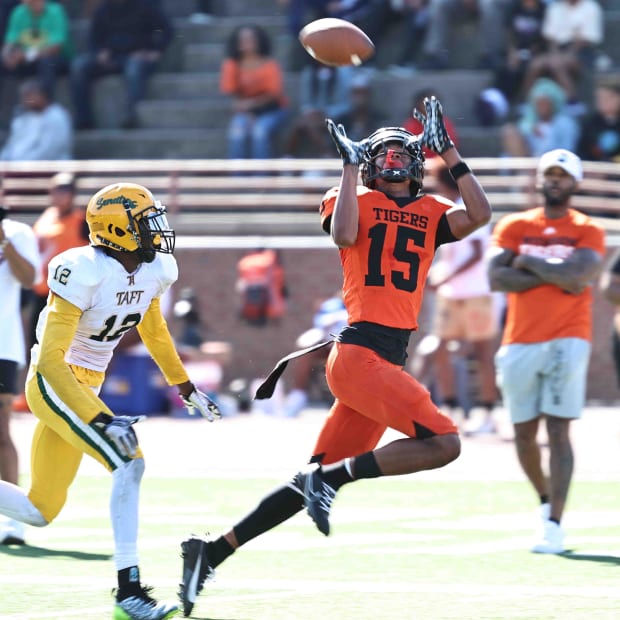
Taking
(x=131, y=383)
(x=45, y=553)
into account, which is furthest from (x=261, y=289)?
(x=45, y=553)

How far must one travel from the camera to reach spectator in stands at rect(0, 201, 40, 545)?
8.00 m

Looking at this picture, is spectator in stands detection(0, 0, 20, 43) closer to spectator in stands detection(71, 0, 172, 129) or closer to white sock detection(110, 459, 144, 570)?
spectator in stands detection(71, 0, 172, 129)

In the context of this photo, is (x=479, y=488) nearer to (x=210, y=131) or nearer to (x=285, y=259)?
(x=285, y=259)

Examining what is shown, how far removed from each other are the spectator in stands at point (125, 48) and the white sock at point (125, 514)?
11992mm

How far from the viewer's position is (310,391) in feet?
46.5

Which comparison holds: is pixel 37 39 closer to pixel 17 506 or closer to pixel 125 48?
pixel 125 48

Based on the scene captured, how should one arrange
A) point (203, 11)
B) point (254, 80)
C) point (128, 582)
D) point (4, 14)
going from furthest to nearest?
point (203, 11) → point (4, 14) → point (254, 80) → point (128, 582)

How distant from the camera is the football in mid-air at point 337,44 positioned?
7352 millimetres

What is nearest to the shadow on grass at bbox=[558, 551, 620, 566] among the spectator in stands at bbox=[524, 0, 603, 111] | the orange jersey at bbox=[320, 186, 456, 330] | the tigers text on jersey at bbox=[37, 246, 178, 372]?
the orange jersey at bbox=[320, 186, 456, 330]

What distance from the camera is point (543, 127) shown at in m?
14.8

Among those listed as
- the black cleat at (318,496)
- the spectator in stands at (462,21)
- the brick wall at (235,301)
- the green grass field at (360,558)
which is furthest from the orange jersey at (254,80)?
the black cleat at (318,496)

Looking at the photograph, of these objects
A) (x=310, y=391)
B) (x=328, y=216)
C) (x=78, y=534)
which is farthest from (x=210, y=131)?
(x=328, y=216)

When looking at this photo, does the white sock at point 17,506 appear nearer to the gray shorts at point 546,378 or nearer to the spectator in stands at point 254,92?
the gray shorts at point 546,378

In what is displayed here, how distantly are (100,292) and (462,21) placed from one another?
1119cm
